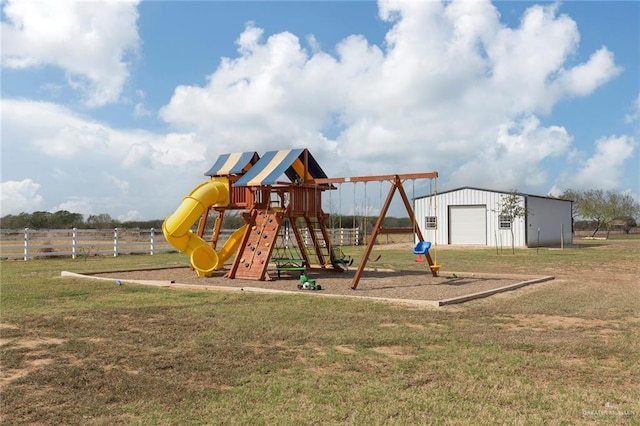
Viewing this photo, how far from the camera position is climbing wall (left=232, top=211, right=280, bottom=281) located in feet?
46.8

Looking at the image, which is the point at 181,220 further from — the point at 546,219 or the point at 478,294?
the point at 546,219

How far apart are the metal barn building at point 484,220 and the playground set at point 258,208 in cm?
2013

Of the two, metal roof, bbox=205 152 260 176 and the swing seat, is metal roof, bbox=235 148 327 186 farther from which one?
the swing seat

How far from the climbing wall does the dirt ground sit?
1.23 ft

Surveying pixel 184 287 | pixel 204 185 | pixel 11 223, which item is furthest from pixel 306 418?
pixel 11 223

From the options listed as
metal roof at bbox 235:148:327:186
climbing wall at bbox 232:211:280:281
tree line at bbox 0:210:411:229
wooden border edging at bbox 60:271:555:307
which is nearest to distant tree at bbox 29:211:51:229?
tree line at bbox 0:210:411:229

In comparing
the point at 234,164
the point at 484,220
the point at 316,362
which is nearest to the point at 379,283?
the point at 234,164

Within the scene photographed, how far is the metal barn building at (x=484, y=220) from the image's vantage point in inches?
1391

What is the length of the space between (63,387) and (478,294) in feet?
27.4

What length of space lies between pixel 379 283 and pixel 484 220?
24.8m

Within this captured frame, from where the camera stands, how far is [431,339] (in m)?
7.07

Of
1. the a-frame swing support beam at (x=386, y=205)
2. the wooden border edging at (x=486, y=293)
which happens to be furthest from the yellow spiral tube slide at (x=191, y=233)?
the wooden border edging at (x=486, y=293)

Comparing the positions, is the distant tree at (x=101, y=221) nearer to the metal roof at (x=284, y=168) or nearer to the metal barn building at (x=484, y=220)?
the metal barn building at (x=484, y=220)

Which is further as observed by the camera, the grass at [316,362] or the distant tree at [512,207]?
the distant tree at [512,207]
